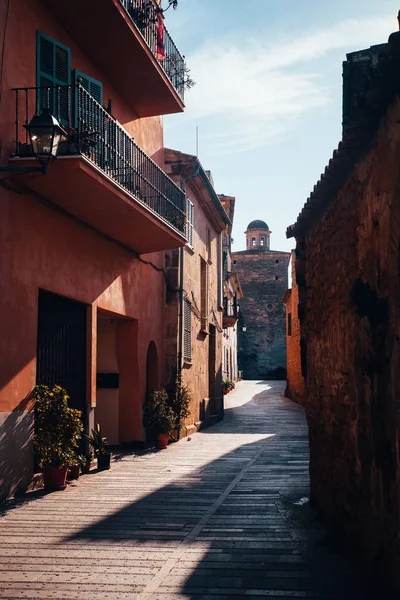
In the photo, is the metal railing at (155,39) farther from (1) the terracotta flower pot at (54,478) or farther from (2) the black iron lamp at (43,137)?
(1) the terracotta flower pot at (54,478)

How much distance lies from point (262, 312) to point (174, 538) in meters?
56.8

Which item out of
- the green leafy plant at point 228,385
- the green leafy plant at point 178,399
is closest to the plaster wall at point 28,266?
the green leafy plant at point 178,399

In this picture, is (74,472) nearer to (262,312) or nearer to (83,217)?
(83,217)

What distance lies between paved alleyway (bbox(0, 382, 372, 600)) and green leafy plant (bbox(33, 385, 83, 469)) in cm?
50

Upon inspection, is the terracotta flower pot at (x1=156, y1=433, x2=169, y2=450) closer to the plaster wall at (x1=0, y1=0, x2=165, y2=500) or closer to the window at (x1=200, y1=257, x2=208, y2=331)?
the plaster wall at (x1=0, y1=0, x2=165, y2=500)

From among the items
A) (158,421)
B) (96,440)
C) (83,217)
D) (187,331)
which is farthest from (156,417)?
(83,217)

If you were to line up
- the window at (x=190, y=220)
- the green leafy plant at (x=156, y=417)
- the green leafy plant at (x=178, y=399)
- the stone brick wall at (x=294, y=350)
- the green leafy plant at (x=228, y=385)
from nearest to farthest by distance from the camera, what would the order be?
the green leafy plant at (x=156, y=417)
the green leafy plant at (x=178, y=399)
the window at (x=190, y=220)
the stone brick wall at (x=294, y=350)
the green leafy plant at (x=228, y=385)

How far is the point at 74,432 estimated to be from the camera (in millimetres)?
10047

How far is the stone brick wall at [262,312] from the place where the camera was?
2450 inches

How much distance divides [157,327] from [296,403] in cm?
1543

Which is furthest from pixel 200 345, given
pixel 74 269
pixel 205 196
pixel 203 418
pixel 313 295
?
pixel 313 295

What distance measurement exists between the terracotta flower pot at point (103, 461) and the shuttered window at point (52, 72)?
210 inches

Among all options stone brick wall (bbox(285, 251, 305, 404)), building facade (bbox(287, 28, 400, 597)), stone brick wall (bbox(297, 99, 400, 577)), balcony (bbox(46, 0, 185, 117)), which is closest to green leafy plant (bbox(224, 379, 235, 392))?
stone brick wall (bbox(285, 251, 305, 404))

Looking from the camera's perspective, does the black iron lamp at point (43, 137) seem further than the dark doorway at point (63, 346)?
No
